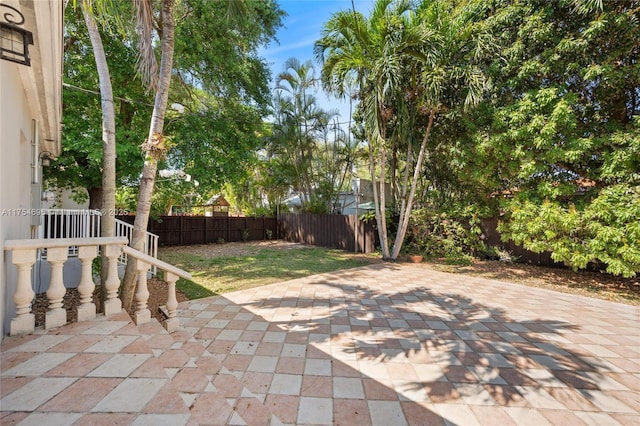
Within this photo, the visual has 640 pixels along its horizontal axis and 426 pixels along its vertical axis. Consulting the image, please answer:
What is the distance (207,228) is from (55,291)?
11.2 meters

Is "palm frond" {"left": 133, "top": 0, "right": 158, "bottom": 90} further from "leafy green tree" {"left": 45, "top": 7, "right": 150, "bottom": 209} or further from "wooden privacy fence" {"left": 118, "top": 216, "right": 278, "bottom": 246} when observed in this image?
"wooden privacy fence" {"left": 118, "top": 216, "right": 278, "bottom": 246}

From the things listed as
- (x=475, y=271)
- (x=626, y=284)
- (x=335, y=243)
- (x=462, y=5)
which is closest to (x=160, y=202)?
(x=335, y=243)

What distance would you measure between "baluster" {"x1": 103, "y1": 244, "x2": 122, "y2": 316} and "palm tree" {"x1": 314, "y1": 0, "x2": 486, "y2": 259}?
260 inches

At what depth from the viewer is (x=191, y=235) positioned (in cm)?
1241

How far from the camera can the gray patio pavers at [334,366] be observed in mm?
1579

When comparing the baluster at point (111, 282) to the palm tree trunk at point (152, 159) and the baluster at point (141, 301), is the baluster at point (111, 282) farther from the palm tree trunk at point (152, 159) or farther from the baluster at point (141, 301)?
the palm tree trunk at point (152, 159)

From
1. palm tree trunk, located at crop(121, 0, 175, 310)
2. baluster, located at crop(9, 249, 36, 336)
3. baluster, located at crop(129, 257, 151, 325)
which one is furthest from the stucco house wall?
palm tree trunk, located at crop(121, 0, 175, 310)

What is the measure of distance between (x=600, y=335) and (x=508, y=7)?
716 cm

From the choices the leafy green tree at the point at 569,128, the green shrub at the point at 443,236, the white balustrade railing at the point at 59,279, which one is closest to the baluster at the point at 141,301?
the white balustrade railing at the point at 59,279

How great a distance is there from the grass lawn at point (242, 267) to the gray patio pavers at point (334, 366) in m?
1.03

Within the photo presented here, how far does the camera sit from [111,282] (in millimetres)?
2537

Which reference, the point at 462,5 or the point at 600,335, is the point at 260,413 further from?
the point at 462,5

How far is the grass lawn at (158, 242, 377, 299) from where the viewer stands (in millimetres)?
5503

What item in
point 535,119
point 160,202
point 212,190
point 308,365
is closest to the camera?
point 308,365
